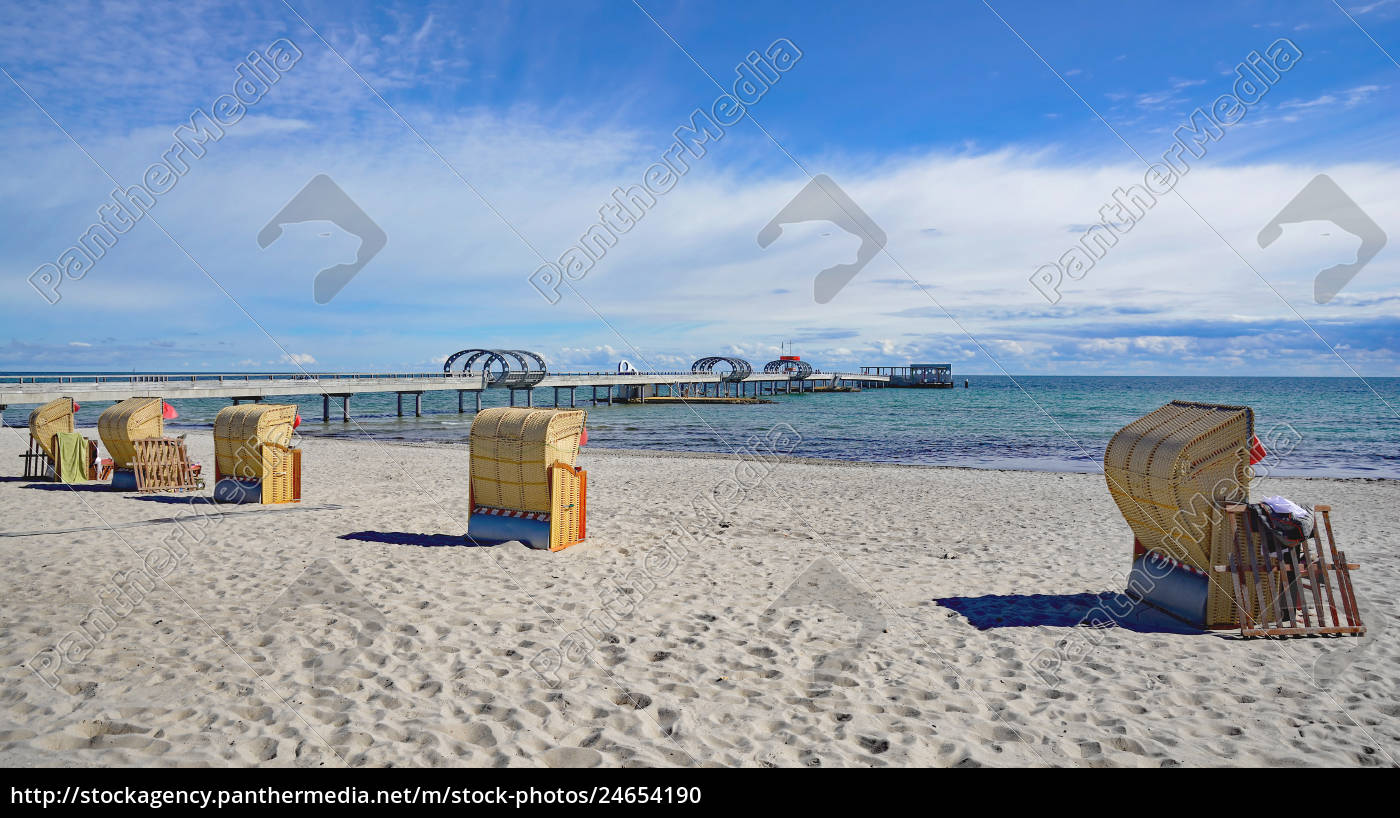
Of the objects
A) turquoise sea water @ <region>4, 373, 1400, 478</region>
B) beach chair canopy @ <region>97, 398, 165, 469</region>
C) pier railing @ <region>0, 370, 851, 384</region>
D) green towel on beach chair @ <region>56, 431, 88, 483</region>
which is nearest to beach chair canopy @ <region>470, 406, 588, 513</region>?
beach chair canopy @ <region>97, 398, 165, 469</region>

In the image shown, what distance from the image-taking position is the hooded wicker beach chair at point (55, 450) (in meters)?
15.3

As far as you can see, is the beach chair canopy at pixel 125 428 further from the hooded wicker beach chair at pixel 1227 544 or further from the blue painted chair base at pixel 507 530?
the hooded wicker beach chair at pixel 1227 544

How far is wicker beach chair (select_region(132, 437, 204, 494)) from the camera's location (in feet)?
46.5

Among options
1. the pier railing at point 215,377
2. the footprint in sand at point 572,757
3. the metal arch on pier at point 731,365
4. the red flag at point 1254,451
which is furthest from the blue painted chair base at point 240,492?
the metal arch on pier at point 731,365

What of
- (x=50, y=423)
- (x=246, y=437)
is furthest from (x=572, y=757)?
(x=50, y=423)

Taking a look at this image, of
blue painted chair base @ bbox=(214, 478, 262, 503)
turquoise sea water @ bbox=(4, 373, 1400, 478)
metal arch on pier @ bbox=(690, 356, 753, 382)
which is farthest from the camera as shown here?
metal arch on pier @ bbox=(690, 356, 753, 382)

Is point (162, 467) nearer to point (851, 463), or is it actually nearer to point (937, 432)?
Answer: point (851, 463)

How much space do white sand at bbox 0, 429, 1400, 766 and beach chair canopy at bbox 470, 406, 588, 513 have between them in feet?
2.56

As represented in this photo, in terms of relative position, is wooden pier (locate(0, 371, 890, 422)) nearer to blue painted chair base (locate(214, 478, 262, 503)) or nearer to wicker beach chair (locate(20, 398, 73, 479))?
wicker beach chair (locate(20, 398, 73, 479))

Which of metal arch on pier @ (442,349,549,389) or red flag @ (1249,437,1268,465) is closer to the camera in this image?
red flag @ (1249,437,1268,465)

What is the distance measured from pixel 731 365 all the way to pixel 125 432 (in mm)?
77079

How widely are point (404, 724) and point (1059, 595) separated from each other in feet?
21.6

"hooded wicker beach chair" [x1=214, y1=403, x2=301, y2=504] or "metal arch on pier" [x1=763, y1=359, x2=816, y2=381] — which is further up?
"metal arch on pier" [x1=763, y1=359, x2=816, y2=381]
